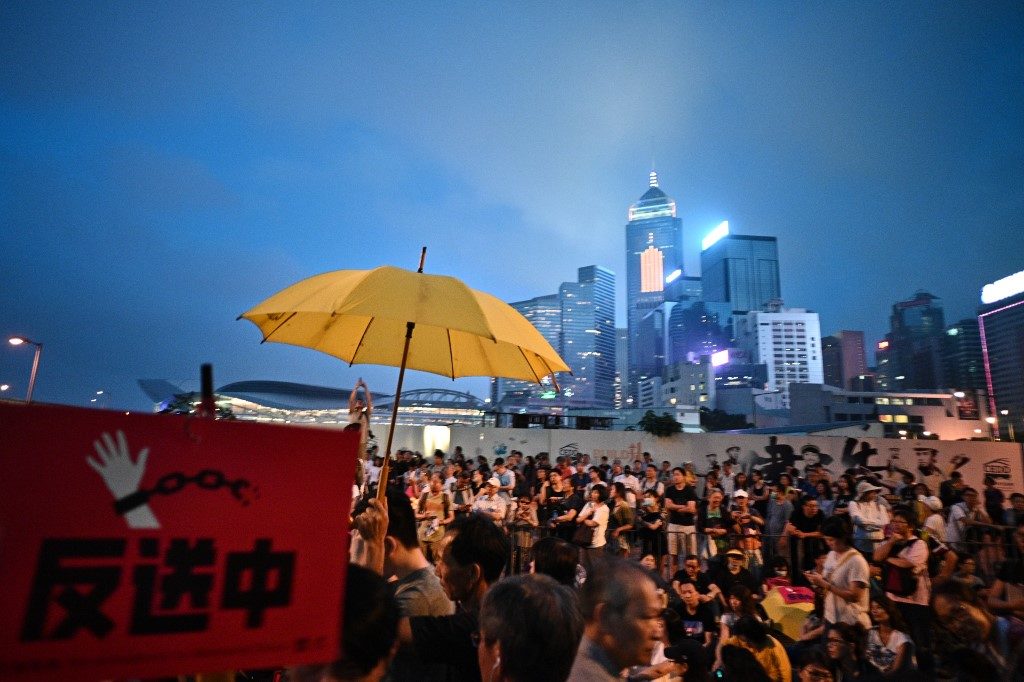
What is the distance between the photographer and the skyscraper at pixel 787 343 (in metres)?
155

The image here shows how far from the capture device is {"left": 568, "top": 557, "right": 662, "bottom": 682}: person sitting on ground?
2.57 meters

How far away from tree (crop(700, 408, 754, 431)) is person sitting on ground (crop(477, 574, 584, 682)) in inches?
3390

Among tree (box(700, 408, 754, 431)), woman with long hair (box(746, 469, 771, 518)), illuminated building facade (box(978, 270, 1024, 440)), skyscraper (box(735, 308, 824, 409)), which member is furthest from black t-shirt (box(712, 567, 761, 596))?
skyscraper (box(735, 308, 824, 409))

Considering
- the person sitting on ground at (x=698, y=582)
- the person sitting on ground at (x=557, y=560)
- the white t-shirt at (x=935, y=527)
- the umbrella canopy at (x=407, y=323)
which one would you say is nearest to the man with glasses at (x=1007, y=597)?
the person sitting on ground at (x=698, y=582)

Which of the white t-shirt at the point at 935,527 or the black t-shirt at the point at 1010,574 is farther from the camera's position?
the white t-shirt at the point at 935,527

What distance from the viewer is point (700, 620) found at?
6164 millimetres

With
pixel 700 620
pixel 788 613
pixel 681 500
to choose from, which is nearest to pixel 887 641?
pixel 788 613

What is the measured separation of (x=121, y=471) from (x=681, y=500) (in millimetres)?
10887

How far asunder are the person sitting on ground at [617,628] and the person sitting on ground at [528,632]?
0.44 m

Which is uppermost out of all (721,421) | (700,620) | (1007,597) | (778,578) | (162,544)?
(721,421)

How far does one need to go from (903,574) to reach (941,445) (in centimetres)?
1502

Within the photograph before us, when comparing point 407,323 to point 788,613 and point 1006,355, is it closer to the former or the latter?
point 788,613

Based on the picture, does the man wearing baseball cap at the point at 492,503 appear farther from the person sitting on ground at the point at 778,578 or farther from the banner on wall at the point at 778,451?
the banner on wall at the point at 778,451

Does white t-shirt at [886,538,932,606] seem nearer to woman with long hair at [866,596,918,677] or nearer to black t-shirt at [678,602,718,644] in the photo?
woman with long hair at [866,596,918,677]
